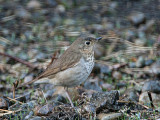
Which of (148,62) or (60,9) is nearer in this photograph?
(148,62)

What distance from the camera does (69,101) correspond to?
17.5ft

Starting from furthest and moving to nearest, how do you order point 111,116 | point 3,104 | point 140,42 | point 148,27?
point 148,27
point 140,42
point 3,104
point 111,116

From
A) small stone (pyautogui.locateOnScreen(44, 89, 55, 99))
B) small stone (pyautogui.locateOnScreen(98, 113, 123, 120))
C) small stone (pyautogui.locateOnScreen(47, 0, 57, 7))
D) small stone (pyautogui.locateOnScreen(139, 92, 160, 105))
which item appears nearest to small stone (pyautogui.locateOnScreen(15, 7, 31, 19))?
small stone (pyautogui.locateOnScreen(47, 0, 57, 7))

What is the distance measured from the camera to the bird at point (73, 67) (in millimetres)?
5109

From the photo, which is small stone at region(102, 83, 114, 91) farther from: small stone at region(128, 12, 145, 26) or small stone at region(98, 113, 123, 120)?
small stone at region(128, 12, 145, 26)

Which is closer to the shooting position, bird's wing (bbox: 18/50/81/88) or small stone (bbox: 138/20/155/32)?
bird's wing (bbox: 18/50/81/88)

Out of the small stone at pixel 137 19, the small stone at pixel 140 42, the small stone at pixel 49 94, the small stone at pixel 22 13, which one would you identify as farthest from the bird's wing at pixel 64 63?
the small stone at pixel 22 13

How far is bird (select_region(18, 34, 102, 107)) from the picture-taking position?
201 inches

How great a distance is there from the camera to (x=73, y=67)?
518 cm

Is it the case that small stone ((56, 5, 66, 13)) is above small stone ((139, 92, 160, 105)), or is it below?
above

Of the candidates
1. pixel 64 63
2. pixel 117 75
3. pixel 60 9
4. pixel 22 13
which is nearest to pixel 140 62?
pixel 117 75

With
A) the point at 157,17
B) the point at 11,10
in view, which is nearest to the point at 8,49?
the point at 11,10

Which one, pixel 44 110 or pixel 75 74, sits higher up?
pixel 75 74

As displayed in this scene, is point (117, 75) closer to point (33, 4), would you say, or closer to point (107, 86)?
point (107, 86)
